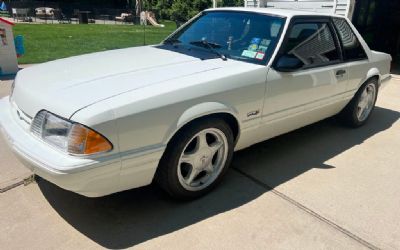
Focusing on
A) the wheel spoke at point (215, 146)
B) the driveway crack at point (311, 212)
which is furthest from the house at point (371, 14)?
the wheel spoke at point (215, 146)

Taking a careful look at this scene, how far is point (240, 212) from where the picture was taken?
10.2 feet

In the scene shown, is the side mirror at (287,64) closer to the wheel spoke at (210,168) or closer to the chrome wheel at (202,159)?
the chrome wheel at (202,159)

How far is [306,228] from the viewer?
116 inches

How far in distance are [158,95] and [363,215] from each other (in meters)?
2.00

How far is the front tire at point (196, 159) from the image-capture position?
9.46ft

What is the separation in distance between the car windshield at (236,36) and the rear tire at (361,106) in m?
1.91

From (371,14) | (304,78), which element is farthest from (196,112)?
(371,14)

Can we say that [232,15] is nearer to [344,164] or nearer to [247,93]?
[247,93]

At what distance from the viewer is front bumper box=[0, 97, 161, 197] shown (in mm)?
2393

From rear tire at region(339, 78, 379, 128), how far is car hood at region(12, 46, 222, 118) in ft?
8.23

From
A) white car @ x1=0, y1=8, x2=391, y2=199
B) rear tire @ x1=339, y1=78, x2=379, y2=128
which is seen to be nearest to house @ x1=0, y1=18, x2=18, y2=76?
white car @ x1=0, y1=8, x2=391, y2=199

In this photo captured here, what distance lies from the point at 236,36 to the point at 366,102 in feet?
8.56

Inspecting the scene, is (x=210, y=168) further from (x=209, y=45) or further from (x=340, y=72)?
(x=340, y=72)

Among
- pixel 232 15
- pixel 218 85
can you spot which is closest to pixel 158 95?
pixel 218 85
